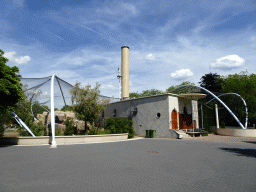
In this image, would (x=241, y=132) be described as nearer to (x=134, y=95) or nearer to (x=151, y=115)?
(x=151, y=115)

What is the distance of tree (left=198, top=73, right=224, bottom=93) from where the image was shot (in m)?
52.1

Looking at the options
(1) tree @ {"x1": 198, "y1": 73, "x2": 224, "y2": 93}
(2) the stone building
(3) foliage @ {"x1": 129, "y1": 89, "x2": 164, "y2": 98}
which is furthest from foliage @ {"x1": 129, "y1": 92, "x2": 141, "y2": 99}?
(2) the stone building

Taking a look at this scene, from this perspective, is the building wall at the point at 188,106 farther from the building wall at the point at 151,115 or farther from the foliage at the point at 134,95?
the foliage at the point at 134,95

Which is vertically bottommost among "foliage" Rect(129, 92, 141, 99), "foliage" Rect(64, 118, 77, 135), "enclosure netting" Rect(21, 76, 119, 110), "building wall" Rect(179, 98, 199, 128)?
"foliage" Rect(64, 118, 77, 135)

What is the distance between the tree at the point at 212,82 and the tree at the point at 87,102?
42.0 metres

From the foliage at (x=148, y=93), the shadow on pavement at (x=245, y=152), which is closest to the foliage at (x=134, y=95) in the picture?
the foliage at (x=148, y=93)

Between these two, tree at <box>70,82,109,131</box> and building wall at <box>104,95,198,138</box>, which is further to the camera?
building wall at <box>104,95,198,138</box>

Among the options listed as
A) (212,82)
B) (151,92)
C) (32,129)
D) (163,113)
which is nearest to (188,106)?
(163,113)

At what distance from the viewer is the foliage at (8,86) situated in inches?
510

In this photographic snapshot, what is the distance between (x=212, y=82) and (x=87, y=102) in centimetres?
4474

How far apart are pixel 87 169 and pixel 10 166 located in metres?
3.64

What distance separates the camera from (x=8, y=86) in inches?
512

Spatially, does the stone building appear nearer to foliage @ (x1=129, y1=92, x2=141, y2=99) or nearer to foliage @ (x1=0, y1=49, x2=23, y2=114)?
foliage @ (x1=0, y1=49, x2=23, y2=114)

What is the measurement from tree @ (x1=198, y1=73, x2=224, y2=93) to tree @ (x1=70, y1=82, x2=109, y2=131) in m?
42.0
